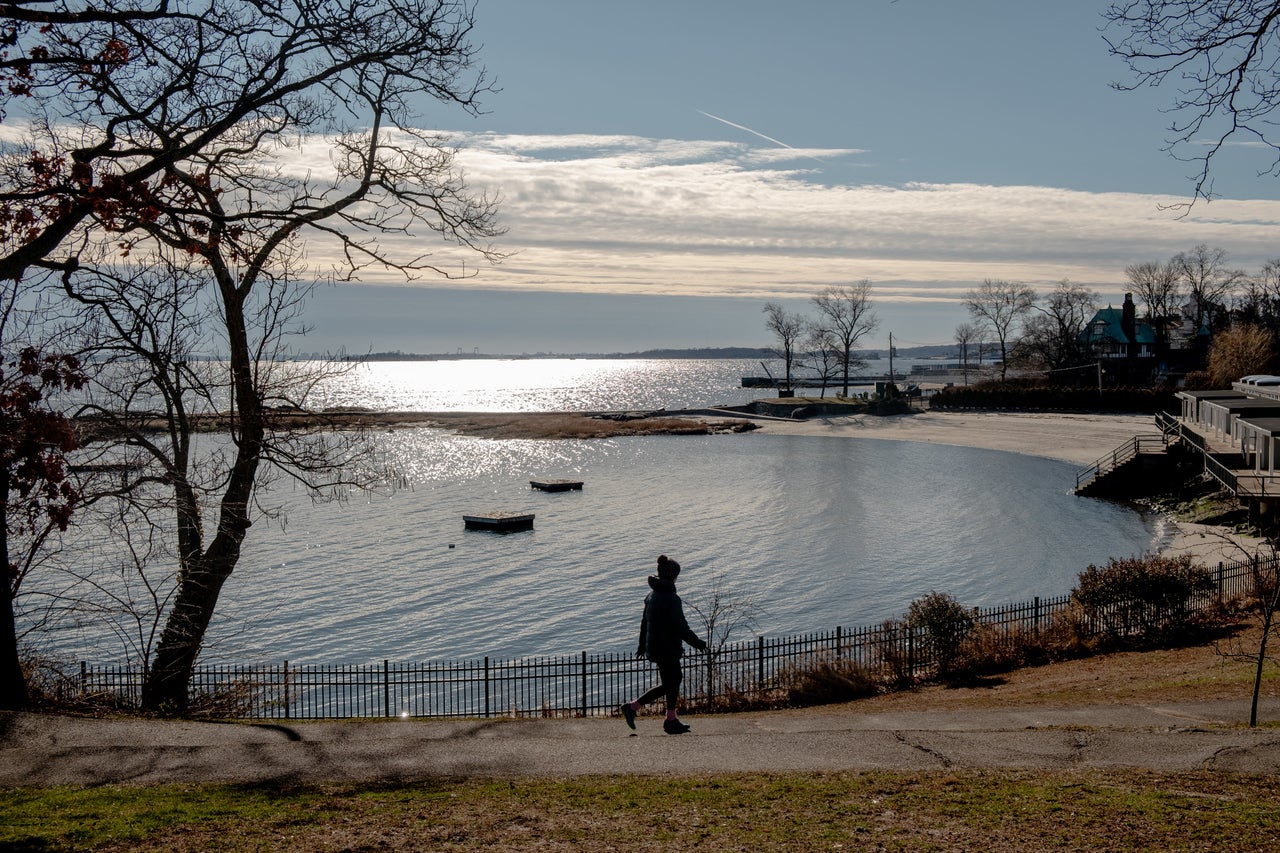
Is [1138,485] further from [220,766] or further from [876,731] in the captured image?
[220,766]

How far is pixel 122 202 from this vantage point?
995 centimetres

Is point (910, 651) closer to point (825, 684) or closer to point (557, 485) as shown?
point (825, 684)

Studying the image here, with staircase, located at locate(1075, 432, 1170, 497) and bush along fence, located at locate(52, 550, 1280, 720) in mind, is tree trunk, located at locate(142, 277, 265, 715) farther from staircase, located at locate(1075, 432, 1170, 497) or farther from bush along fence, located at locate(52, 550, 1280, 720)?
staircase, located at locate(1075, 432, 1170, 497)

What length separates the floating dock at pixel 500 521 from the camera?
51.0 metres

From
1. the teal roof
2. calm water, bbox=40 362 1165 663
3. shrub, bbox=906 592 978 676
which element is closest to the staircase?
calm water, bbox=40 362 1165 663

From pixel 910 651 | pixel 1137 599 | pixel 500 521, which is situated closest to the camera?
pixel 910 651

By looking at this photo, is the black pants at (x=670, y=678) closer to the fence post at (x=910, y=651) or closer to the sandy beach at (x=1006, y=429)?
the fence post at (x=910, y=651)

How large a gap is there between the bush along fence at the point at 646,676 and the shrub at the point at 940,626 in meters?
0.05

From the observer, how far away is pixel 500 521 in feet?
167

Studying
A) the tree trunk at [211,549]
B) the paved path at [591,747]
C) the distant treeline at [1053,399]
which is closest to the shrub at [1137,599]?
the paved path at [591,747]

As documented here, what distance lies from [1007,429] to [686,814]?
9341 cm

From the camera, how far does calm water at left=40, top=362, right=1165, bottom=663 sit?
31266 mm

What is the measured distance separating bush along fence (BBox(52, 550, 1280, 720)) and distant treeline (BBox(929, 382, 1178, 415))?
7677cm

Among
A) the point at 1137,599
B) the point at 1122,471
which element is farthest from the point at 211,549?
the point at 1122,471
